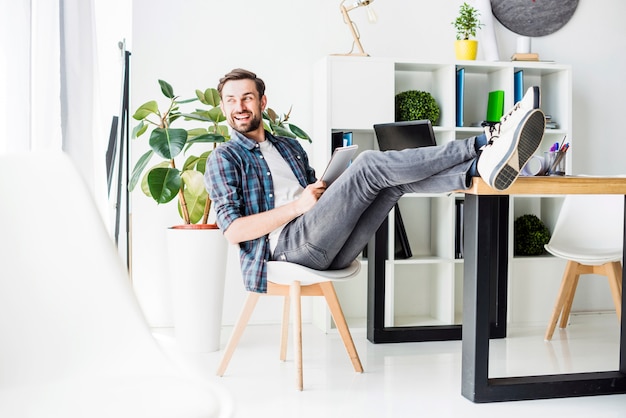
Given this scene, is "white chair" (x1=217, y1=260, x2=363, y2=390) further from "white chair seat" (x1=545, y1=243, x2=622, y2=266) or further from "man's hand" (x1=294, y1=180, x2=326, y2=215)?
"white chair seat" (x1=545, y1=243, x2=622, y2=266)

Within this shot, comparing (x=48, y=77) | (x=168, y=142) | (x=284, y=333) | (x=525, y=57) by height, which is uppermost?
(x=525, y=57)

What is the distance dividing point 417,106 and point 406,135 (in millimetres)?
801

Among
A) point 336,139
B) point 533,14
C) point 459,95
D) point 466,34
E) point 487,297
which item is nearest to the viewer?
point 487,297

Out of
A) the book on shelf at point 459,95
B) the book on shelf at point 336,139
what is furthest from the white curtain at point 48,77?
the book on shelf at point 459,95

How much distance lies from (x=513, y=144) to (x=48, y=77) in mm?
1357

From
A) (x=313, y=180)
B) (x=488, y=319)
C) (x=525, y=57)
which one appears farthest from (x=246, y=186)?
(x=525, y=57)

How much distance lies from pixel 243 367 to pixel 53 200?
169 centimetres

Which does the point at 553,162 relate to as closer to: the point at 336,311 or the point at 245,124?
the point at 336,311

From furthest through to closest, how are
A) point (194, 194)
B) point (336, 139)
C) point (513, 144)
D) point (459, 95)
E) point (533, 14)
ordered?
1. point (533, 14)
2. point (459, 95)
3. point (336, 139)
4. point (194, 194)
5. point (513, 144)

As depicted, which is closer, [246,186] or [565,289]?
A: [246,186]

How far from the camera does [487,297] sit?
244cm

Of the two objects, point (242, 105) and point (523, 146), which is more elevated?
point (242, 105)

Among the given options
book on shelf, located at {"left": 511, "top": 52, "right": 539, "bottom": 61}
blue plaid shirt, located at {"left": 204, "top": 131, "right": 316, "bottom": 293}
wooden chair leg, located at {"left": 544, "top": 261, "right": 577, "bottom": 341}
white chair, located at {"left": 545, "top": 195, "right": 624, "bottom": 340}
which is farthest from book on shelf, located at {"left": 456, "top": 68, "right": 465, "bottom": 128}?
blue plaid shirt, located at {"left": 204, "top": 131, "right": 316, "bottom": 293}

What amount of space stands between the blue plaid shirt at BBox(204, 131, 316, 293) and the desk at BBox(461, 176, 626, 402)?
76 centimetres
